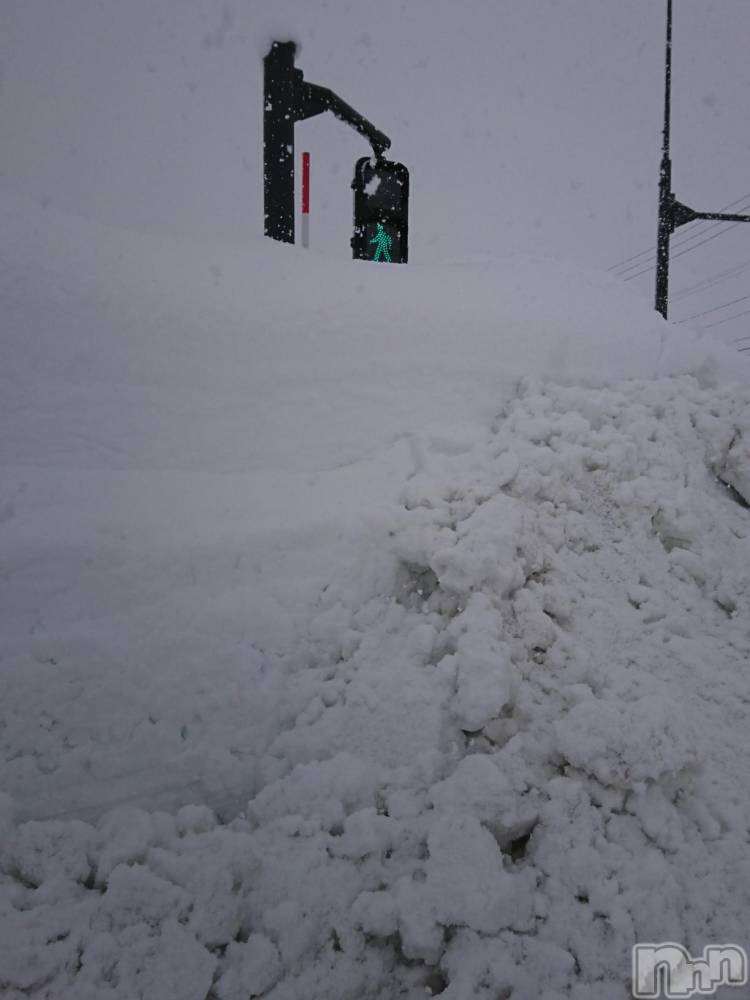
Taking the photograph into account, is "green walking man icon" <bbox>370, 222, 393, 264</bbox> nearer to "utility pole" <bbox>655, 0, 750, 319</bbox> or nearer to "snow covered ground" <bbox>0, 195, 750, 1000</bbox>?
"snow covered ground" <bbox>0, 195, 750, 1000</bbox>

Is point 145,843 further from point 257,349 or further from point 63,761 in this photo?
point 257,349

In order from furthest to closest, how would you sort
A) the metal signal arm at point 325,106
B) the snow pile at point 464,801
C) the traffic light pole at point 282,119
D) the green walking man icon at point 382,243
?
1. the green walking man icon at point 382,243
2. the metal signal arm at point 325,106
3. the traffic light pole at point 282,119
4. the snow pile at point 464,801

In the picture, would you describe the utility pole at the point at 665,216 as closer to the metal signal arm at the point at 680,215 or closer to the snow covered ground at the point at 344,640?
the metal signal arm at the point at 680,215

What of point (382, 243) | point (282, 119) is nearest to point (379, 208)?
point (382, 243)

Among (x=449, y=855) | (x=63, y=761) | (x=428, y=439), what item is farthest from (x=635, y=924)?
(x=428, y=439)

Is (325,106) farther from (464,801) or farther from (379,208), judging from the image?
(464,801)

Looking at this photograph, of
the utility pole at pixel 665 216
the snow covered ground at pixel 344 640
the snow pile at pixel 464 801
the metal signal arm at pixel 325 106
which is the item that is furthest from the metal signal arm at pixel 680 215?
the snow pile at pixel 464 801

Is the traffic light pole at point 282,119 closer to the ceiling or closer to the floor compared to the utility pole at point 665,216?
closer to the floor

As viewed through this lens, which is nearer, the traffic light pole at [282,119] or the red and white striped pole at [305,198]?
the traffic light pole at [282,119]

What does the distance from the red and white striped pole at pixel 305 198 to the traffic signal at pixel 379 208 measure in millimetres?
469

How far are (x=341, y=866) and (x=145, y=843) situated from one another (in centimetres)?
57

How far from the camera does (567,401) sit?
3193 millimetres

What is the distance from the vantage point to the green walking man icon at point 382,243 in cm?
518

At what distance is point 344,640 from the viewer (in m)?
2.16
